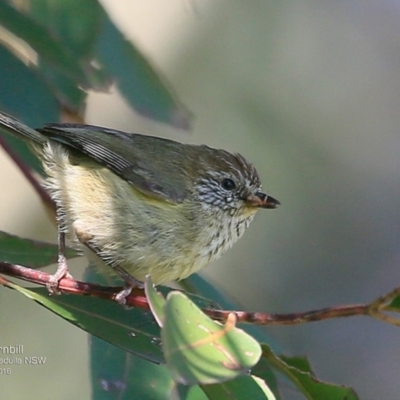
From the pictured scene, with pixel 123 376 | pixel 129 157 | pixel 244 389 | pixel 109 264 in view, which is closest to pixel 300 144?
pixel 129 157

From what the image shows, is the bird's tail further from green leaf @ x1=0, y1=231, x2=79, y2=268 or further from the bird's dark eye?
the bird's dark eye

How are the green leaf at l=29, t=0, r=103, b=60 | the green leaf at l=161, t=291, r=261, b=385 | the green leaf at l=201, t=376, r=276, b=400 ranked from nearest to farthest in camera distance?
the green leaf at l=161, t=291, r=261, b=385
the green leaf at l=201, t=376, r=276, b=400
the green leaf at l=29, t=0, r=103, b=60

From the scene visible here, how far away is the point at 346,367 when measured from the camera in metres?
5.79

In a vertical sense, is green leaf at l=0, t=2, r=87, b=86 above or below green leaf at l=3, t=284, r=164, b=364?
above

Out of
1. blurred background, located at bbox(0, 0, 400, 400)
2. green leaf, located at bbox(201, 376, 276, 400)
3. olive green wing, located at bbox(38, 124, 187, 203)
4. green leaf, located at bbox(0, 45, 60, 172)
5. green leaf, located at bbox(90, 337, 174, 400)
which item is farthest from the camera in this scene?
blurred background, located at bbox(0, 0, 400, 400)

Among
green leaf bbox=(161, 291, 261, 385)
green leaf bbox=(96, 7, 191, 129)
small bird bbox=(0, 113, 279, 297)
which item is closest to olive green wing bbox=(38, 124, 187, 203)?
small bird bbox=(0, 113, 279, 297)

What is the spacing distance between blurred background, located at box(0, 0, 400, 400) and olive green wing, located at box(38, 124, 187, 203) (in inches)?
90.4

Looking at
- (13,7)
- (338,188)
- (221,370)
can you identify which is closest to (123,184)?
(13,7)

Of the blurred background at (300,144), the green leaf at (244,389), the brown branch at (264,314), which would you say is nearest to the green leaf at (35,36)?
the brown branch at (264,314)

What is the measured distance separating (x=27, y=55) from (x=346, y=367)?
3.70 m

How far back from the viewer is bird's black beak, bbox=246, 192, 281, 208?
268 cm

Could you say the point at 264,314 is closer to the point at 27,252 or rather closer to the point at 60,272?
the point at 60,272

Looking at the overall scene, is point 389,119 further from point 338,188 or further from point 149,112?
point 149,112

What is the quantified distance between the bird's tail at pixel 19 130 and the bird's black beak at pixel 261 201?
712 millimetres
